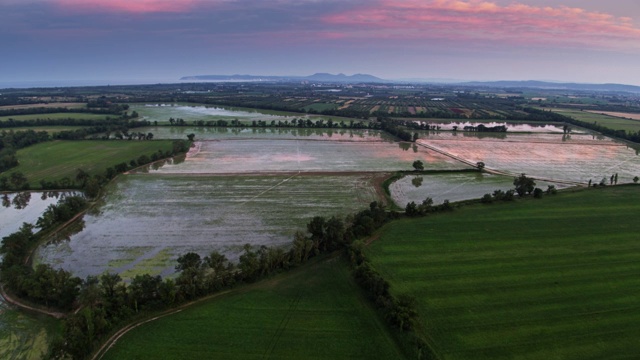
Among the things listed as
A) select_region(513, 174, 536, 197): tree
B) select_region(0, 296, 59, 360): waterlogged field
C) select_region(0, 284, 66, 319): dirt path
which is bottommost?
select_region(0, 296, 59, 360): waterlogged field

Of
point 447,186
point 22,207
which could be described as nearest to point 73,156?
point 22,207

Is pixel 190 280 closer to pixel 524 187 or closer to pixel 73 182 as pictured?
pixel 73 182

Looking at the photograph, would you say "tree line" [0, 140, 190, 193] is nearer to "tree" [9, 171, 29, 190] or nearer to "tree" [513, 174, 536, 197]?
"tree" [9, 171, 29, 190]

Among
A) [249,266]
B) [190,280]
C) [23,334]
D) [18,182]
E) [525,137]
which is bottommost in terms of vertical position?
[23,334]

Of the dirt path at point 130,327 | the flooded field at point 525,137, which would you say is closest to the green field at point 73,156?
the dirt path at point 130,327

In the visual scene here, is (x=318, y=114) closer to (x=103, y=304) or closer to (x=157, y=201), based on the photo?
(x=157, y=201)

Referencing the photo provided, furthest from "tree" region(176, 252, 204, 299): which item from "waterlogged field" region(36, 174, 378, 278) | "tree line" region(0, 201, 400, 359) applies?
"waterlogged field" region(36, 174, 378, 278)

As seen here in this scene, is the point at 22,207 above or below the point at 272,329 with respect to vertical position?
above

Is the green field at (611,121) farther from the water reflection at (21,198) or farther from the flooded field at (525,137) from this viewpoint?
the water reflection at (21,198)
